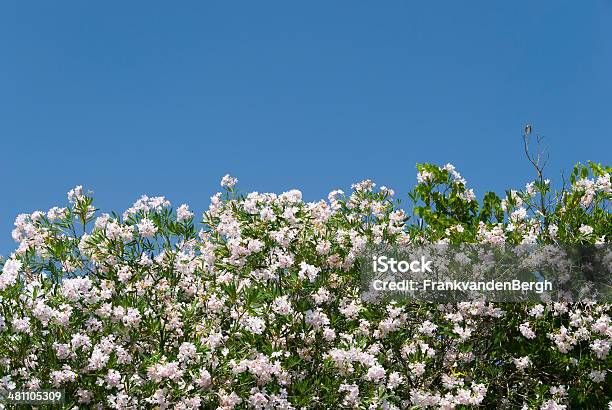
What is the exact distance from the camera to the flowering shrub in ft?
21.7

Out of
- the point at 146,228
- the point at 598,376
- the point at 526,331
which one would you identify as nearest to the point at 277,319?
the point at 146,228

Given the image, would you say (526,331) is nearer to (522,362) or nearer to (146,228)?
(522,362)

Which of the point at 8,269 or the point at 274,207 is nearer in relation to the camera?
the point at 8,269

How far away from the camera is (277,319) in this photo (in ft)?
23.3

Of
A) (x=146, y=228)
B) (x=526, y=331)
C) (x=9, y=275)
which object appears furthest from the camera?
(x=526, y=331)

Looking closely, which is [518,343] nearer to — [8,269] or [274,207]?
[274,207]

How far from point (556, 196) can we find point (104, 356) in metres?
5.32

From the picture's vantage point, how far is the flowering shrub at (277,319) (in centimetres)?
661

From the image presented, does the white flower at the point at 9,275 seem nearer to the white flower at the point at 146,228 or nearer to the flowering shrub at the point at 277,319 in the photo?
the flowering shrub at the point at 277,319

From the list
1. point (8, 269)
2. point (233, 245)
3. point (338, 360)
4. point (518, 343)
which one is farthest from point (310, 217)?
point (8, 269)

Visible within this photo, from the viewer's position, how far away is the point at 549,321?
27.5 ft

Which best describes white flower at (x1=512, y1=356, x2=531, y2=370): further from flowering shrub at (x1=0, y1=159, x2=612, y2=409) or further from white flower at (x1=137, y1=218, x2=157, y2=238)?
white flower at (x1=137, y1=218, x2=157, y2=238)

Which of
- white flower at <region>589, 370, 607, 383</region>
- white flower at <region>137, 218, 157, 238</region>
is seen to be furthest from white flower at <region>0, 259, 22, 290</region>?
white flower at <region>589, 370, 607, 383</region>

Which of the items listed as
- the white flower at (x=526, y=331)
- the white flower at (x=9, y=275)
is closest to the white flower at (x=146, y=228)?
the white flower at (x=9, y=275)
